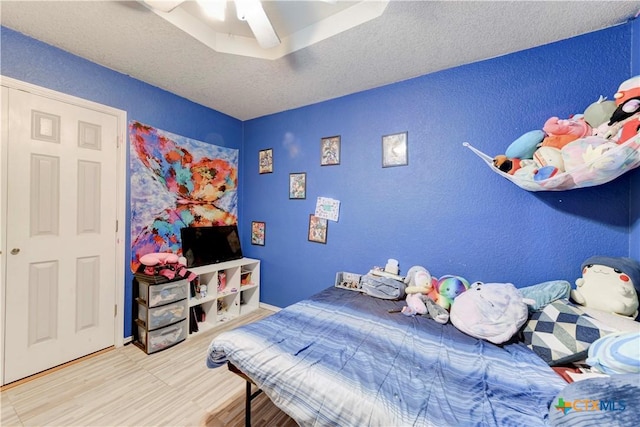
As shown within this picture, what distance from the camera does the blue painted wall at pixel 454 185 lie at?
1.60 m

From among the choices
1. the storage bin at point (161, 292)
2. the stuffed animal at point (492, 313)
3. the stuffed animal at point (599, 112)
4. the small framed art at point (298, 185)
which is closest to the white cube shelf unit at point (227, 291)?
the storage bin at point (161, 292)

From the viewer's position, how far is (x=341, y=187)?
254 cm

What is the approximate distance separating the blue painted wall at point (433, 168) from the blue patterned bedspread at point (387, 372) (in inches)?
31.1

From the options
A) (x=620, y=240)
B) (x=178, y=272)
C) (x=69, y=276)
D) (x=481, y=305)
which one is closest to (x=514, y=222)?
(x=620, y=240)

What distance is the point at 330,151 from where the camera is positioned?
2.61 meters

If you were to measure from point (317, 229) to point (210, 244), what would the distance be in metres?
1.31

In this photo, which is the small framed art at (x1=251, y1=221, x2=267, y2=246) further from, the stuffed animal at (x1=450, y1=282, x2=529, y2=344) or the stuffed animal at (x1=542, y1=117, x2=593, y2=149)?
the stuffed animal at (x1=542, y1=117, x2=593, y2=149)

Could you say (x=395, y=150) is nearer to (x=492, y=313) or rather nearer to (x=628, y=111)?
(x=628, y=111)

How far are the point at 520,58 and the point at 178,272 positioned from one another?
3373mm

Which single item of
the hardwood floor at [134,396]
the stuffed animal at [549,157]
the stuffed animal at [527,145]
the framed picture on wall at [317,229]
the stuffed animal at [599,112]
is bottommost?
the hardwood floor at [134,396]

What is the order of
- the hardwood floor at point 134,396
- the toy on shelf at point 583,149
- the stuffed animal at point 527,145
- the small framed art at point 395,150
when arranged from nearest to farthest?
the toy on shelf at point 583,149 → the hardwood floor at point 134,396 → the stuffed animal at point 527,145 → the small framed art at point 395,150

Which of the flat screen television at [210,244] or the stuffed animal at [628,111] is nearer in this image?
the stuffed animal at [628,111]

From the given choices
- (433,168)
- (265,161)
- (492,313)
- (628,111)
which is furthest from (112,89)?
(628,111)

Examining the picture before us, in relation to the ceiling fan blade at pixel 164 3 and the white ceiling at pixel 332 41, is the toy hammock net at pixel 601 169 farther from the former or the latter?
the ceiling fan blade at pixel 164 3
